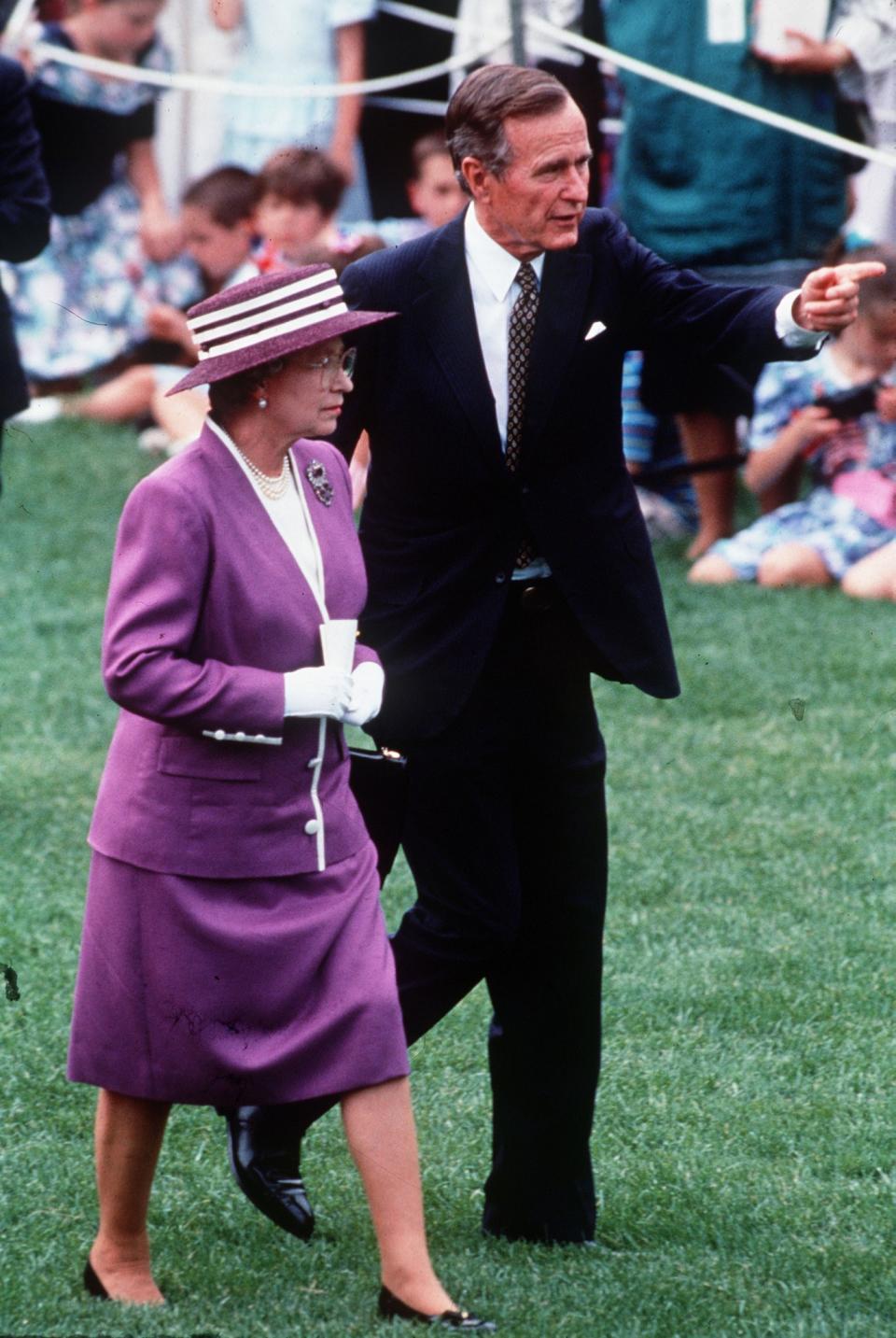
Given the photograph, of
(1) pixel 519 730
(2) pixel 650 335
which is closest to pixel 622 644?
(1) pixel 519 730

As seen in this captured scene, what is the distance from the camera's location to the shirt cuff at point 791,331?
408 cm

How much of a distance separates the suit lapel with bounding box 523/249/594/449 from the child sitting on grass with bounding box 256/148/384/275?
7.02 metres

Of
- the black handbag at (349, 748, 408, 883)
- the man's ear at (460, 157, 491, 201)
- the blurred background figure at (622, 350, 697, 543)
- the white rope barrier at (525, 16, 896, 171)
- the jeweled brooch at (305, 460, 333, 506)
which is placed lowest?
the blurred background figure at (622, 350, 697, 543)

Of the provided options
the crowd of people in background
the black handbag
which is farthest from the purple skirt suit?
the crowd of people in background

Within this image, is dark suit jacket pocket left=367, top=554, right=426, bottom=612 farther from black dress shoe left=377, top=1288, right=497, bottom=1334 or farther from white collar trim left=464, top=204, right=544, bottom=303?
black dress shoe left=377, top=1288, right=497, bottom=1334

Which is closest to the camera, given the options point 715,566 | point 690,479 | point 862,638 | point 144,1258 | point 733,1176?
point 144,1258

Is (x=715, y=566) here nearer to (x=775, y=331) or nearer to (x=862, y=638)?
(x=862, y=638)

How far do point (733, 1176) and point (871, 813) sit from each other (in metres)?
2.62

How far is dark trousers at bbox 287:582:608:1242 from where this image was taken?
420 centimetres

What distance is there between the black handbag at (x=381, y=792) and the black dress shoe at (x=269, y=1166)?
0.49 m

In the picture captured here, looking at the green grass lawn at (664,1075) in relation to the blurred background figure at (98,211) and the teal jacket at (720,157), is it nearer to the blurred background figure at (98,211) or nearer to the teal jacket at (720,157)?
the teal jacket at (720,157)

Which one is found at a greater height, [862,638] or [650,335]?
[650,335]

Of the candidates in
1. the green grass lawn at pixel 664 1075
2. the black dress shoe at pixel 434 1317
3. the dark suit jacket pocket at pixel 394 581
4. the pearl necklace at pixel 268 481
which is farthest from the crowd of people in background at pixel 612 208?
the black dress shoe at pixel 434 1317

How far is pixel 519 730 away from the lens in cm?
421
